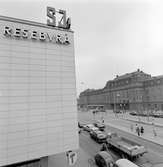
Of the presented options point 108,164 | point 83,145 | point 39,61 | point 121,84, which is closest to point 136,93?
point 121,84

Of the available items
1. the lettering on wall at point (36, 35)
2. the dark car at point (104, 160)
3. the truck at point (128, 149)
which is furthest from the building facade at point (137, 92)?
the lettering on wall at point (36, 35)

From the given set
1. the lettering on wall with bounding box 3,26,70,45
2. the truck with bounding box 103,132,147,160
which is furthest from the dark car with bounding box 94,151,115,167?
the lettering on wall with bounding box 3,26,70,45

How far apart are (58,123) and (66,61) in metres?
5.44

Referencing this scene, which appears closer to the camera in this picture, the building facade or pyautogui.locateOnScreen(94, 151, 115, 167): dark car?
pyautogui.locateOnScreen(94, 151, 115, 167): dark car

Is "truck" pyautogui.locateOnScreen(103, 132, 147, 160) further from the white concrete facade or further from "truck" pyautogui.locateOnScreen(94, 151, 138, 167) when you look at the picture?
the white concrete facade

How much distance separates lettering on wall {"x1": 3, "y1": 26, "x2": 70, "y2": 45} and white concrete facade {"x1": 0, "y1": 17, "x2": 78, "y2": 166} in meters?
0.22

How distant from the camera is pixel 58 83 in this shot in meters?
12.2

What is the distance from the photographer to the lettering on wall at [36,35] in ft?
35.2

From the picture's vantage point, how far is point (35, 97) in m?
11.1

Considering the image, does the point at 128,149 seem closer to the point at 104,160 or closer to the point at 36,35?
the point at 104,160

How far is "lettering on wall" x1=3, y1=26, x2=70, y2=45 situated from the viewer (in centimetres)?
1073

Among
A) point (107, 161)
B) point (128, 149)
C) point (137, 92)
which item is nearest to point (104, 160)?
point (107, 161)

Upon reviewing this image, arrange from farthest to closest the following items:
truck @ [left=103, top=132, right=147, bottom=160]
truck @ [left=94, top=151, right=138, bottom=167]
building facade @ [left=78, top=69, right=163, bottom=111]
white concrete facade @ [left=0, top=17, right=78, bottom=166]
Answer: building facade @ [left=78, top=69, right=163, bottom=111] < truck @ [left=103, top=132, right=147, bottom=160] < truck @ [left=94, top=151, right=138, bottom=167] < white concrete facade @ [left=0, top=17, right=78, bottom=166]

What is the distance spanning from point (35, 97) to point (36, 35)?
5114 millimetres
